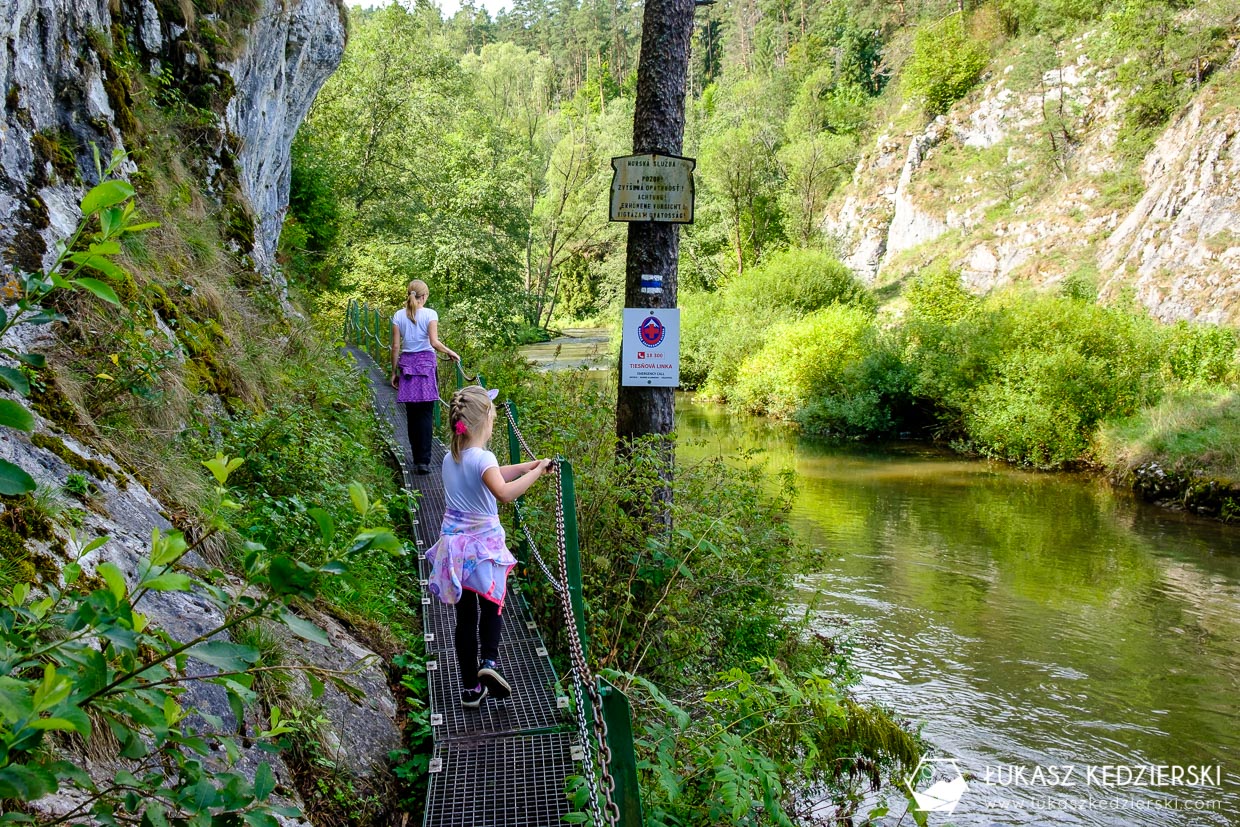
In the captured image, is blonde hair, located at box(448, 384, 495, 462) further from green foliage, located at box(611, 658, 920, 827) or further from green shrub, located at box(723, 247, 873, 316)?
green shrub, located at box(723, 247, 873, 316)

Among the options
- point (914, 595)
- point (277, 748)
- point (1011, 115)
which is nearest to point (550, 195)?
point (1011, 115)

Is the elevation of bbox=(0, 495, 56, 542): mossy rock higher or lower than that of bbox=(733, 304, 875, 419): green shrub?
lower

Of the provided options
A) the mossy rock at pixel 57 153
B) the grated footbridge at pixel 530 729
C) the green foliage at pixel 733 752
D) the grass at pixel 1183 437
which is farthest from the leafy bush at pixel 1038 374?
the mossy rock at pixel 57 153

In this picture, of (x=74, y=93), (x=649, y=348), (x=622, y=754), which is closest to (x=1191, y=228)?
(x=649, y=348)

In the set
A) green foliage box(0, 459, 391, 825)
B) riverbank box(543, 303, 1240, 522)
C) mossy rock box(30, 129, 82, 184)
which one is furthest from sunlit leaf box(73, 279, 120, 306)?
riverbank box(543, 303, 1240, 522)

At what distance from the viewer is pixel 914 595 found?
1098 centimetres

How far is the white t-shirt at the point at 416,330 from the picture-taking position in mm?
7898

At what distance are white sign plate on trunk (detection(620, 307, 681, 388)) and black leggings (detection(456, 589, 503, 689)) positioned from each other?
2.16 m

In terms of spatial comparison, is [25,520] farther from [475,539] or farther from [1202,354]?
[1202,354]

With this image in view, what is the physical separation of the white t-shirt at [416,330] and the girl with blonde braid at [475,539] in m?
3.79

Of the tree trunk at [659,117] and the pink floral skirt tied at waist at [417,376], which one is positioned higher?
the tree trunk at [659,117]

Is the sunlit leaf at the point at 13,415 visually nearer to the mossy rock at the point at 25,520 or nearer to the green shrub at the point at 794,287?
the mossy rock at the point at 25,520

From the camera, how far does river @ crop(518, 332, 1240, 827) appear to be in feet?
22.4

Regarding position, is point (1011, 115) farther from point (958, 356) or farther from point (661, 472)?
point (661, 472)
